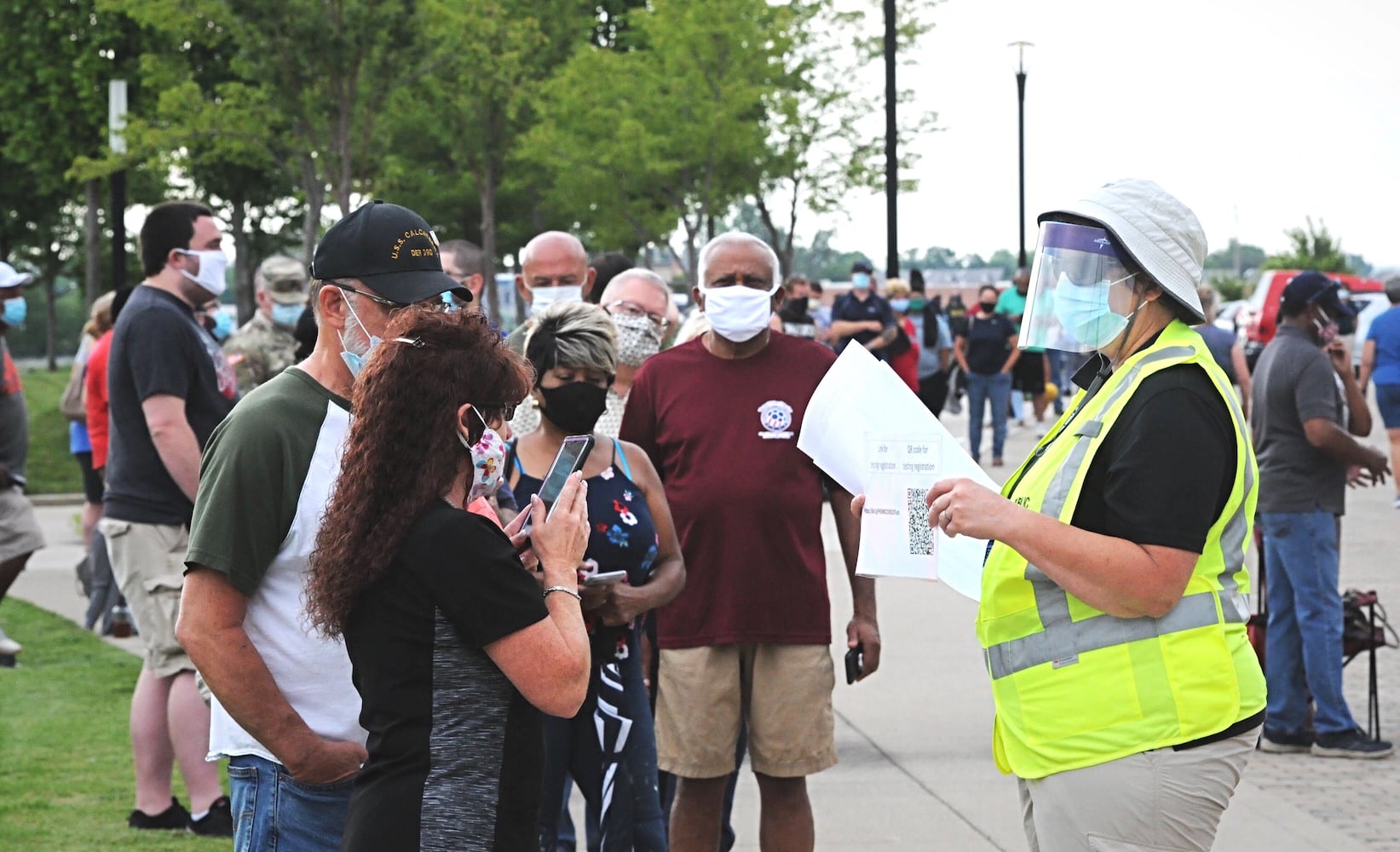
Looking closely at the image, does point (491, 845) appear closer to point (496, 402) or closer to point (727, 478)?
point (496, 402)

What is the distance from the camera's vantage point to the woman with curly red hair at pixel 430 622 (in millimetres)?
2699

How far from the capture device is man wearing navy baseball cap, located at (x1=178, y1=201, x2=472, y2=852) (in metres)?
3.07

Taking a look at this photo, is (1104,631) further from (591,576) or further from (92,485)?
(92,485)

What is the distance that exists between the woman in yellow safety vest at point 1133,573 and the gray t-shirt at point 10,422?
709cm

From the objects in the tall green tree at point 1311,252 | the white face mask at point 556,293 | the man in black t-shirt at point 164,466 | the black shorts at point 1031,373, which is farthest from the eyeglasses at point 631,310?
the tall green tree at point 1311,252

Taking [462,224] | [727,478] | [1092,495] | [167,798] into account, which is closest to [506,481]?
[727,478]

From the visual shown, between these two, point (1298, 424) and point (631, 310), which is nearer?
point (631, 310)

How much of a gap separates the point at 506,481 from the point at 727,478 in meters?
0.76

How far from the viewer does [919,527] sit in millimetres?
3457

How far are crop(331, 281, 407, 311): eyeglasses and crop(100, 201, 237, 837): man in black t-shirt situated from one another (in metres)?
2.57

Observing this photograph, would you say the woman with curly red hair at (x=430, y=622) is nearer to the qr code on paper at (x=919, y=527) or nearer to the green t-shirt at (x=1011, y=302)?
the qr code on paper at (x=919, y=527)

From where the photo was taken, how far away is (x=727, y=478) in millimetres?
4859

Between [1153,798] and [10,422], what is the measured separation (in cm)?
A: 768

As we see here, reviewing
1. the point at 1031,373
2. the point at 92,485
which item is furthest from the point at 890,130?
the point at 92,485
